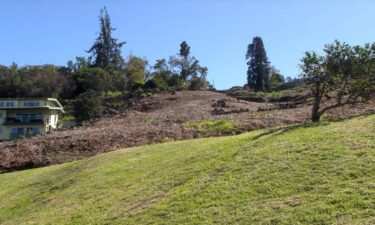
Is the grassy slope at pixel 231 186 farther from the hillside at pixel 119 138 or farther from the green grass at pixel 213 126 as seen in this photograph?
the green grass at pixel 213 126

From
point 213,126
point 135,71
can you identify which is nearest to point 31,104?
point 135,71

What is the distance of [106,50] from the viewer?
81.8 m

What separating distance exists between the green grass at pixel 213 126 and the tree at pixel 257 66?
1670 inches

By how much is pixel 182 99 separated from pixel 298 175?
42080 mm

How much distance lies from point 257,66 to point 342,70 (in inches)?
2152

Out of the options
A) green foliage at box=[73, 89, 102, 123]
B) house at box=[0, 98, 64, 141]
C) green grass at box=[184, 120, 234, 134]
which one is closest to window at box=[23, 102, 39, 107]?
house at box=[0, 98, 64, 141]

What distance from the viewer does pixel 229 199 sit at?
33.8 ft

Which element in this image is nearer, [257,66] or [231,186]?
[231,186]

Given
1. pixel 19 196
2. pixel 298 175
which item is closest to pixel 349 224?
pixel 298 175

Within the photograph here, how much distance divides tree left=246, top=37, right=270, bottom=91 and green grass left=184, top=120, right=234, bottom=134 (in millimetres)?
42428

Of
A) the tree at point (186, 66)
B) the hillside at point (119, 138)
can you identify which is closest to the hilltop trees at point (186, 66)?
the tree at point (186, 66)

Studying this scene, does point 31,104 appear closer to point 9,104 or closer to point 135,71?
point 9,104

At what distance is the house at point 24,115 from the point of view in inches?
2053

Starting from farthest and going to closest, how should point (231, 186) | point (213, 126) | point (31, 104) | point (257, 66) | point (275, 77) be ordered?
point (275, 77)
point (257, 66)
point (31, 104)
point (213, 126)
point (231, 186)
